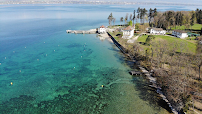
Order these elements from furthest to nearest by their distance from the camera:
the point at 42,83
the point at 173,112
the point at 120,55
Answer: the point at 120,55
the point at 42,83
the point at 173,112

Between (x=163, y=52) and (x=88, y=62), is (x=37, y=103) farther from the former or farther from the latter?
(x=163, y=52)

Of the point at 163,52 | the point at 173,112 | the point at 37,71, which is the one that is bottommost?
the point at 173,112

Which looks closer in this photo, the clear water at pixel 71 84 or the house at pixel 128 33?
the clear water at pixel 71 84

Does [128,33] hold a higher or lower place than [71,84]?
higher

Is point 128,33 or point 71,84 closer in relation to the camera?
point 71,84

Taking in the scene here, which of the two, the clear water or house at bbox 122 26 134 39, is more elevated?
house at bbox 122 26 134 39

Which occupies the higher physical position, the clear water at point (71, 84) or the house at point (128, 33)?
the house at point (128, 33)

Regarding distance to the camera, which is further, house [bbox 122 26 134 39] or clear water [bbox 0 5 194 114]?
house [bbox 122 26 134 39]

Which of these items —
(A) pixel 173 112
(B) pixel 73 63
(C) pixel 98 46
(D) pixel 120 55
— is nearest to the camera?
(A) pixel 173 112

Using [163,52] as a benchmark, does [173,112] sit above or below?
below

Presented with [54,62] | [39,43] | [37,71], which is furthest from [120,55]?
[39,43]

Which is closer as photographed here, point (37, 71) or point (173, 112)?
point (173, 112)
